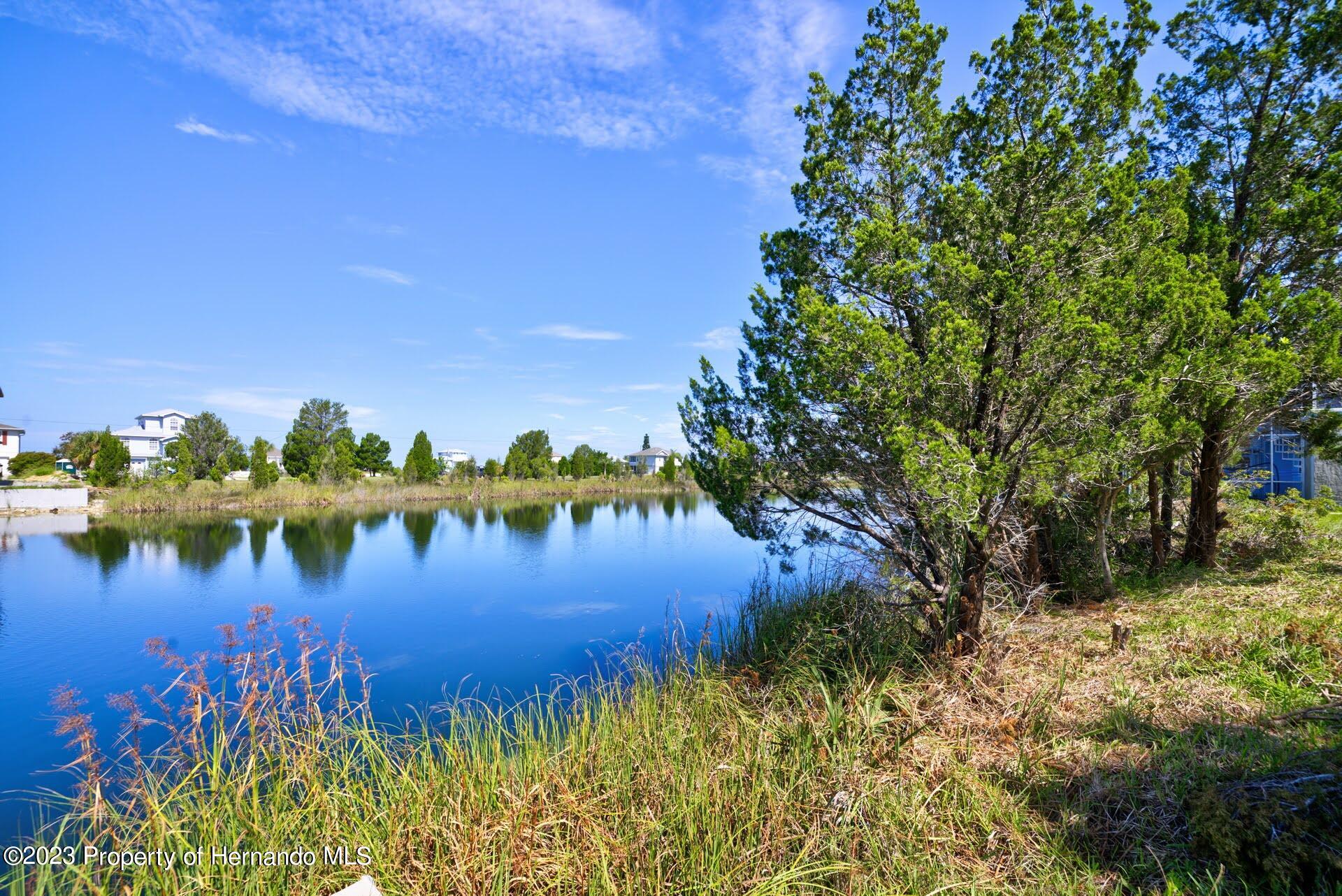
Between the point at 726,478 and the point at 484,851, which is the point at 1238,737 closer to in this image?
the point at 726,478

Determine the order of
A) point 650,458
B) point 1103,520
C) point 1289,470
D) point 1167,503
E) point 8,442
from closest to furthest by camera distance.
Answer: point 1103,520 → point 1167,503 → point 1289,470 → point 8,442 → point 650,458

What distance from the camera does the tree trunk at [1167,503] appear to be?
305 inches

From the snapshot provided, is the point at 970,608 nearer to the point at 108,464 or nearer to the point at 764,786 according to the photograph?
the point at 764,786

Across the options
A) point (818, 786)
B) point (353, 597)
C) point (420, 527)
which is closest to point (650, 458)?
point (420, 527)

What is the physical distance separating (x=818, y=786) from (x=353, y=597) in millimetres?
12418

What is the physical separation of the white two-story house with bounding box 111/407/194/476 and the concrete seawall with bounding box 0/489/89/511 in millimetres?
27923

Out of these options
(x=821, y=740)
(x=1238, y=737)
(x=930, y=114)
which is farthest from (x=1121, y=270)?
(x=821, y=740)

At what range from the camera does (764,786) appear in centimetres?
304

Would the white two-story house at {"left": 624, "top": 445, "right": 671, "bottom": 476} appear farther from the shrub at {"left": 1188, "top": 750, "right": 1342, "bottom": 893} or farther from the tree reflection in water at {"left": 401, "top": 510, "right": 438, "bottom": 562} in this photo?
the shrub at {"left": 1188, "top": 750, "right": 1342, "bottom": 893}

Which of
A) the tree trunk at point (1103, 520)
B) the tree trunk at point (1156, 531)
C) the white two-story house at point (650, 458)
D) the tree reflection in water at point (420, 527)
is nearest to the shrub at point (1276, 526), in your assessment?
the tree trunk at point (1156, 531)

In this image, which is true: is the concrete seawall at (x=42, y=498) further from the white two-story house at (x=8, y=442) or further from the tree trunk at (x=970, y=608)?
the tree trunk at (x=970, y=608)

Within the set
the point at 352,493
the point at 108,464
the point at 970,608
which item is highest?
the point at 108,464

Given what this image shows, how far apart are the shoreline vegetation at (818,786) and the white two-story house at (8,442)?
2086 inches

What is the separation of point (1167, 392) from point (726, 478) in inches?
147
